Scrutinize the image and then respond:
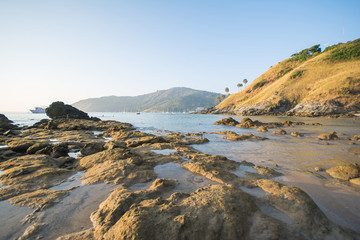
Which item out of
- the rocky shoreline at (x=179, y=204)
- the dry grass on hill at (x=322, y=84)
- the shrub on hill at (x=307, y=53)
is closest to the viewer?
the rocky shoreline at (x=179, y=204)

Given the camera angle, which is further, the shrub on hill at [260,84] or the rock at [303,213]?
the shrub on hill at [260,84]

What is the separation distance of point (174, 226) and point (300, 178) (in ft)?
18.5

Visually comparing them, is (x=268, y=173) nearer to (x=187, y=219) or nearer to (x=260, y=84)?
(x=187, y=219)

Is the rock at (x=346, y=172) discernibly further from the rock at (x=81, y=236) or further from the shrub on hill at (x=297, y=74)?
the shrub on hill at (x=297, y=74)

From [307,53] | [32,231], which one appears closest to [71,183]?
[32,231]

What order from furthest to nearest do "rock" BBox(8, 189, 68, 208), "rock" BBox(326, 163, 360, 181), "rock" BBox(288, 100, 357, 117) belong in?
1. "rock" BBox(288, 100, 357, 117)
2. "rock" BBox(326, 163, 360, 181)
3. "rock" BBox(8, 189, 68, 208)

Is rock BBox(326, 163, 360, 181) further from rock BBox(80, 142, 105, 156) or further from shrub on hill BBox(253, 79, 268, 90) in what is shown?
shrub on hill BBox(253, 79, 268, 90)

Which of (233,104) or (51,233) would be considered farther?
(233,104)

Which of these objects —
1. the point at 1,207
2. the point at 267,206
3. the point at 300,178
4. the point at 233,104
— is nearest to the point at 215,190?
the point at 267,206

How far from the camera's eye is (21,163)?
21.7 ft

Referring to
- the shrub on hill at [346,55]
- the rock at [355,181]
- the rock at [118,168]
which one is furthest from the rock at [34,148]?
the shrub on hill at [346,55]

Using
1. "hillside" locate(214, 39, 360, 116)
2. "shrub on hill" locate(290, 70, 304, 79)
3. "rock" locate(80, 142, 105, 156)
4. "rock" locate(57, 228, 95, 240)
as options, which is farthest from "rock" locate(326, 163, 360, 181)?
"shrub on hill" locate(290, 70, 304, 79)

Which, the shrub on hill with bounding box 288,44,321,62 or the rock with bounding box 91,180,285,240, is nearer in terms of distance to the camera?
the rock with bounding box 91,180,285,240

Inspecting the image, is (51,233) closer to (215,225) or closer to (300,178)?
(215,225)
